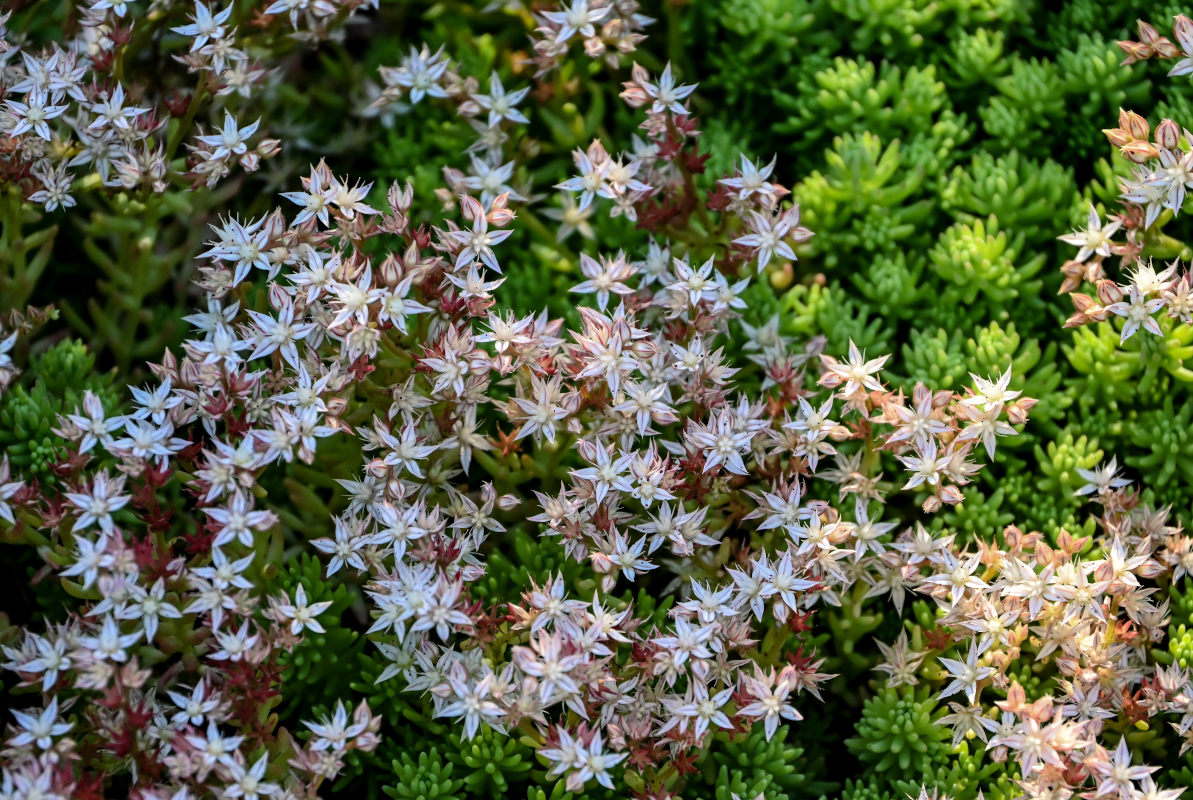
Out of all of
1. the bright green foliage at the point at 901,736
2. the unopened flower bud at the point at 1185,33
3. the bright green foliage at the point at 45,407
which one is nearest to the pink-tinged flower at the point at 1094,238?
the unopened flower bud at the point at 1185,33

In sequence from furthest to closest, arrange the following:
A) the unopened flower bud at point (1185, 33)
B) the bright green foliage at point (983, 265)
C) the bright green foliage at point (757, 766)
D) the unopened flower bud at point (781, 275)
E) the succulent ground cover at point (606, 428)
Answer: the unopened flower bud at point (781, 275)
the bright green foliage at point (983, 265)
the unopened flower bud at point (1185, 33)
the bright green foliage at point (757, 766)
the succulent ground cover at point (606, 428)

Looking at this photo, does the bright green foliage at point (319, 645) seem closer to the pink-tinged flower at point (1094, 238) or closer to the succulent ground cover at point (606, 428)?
the succulent ground cover at point (606, 428)

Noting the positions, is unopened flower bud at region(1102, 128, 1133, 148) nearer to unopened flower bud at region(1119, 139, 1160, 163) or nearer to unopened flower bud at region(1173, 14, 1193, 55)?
unopened flower bud at region(1119, 139, 1160, 163)

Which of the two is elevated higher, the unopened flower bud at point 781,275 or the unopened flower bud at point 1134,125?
the unopened flower bud at point 1134,125

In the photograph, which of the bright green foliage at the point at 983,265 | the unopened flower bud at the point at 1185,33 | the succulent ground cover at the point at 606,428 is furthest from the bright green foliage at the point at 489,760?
the unopened flower bud at the point at 1185,33

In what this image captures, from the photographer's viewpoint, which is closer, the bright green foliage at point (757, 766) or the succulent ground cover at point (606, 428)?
the succulent ground cover at point (606, 428)

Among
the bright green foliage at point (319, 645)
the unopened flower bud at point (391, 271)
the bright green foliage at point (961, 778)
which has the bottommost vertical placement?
the bright green foliage at point (961, 778)

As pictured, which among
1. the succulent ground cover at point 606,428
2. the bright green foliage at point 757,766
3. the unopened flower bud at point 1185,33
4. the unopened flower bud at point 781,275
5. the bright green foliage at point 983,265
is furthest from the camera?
the unopened flower bud at point 781,275

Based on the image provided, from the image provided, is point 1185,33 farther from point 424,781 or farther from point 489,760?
point 424,781

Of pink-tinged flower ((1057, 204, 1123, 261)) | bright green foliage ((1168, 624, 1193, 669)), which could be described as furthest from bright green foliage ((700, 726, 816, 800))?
pink-tinged flower ((1057, 204, 1123, 261))
